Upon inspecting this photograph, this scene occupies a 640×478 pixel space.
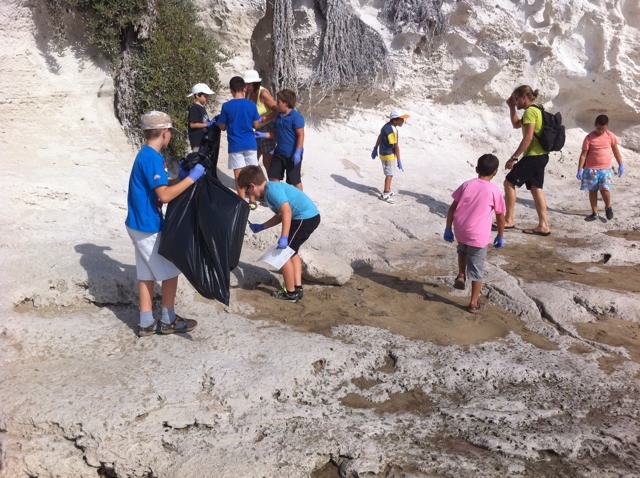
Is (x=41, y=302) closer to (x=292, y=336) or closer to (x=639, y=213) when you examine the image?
(x=292, y=336)

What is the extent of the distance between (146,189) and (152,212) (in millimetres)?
157

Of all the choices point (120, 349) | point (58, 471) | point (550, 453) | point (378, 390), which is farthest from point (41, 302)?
point (550, 453)

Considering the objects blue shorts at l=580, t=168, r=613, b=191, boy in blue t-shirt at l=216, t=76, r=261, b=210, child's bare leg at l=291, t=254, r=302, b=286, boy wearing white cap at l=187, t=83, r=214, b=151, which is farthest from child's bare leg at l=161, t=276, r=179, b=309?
blue shorts at l=580, t=168, r=613, b=191

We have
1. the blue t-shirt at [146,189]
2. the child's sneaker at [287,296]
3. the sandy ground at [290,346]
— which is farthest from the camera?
the child's sneaker at [287,296]

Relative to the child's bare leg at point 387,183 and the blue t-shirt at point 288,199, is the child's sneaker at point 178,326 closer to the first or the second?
the blue t-shirt at point 288,199

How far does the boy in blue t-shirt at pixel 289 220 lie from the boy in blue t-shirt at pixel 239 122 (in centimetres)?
215

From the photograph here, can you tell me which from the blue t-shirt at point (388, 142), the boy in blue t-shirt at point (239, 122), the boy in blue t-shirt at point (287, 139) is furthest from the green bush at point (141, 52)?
the blue t-shirt at point (388, 142)

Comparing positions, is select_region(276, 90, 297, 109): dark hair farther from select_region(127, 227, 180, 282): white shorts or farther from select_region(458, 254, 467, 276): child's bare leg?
select_region(127, 227, 180, 282): white shorts

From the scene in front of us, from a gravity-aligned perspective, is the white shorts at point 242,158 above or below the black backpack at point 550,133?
below

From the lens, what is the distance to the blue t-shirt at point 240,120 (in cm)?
662

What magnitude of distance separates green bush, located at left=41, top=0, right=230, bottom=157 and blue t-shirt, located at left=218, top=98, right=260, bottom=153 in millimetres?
1202

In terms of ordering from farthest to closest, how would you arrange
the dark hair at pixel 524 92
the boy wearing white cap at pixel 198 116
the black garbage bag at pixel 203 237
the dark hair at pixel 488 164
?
the boy wearing white cap at pixel 198 116 → the dark hair at pixel 524 92 → the dark hair at pixel 488 164 → the black garbage bag at pixel 203 237

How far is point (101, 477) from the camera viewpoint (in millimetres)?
2949

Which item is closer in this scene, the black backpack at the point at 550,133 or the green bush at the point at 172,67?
the black backpack at the point at 550,133
